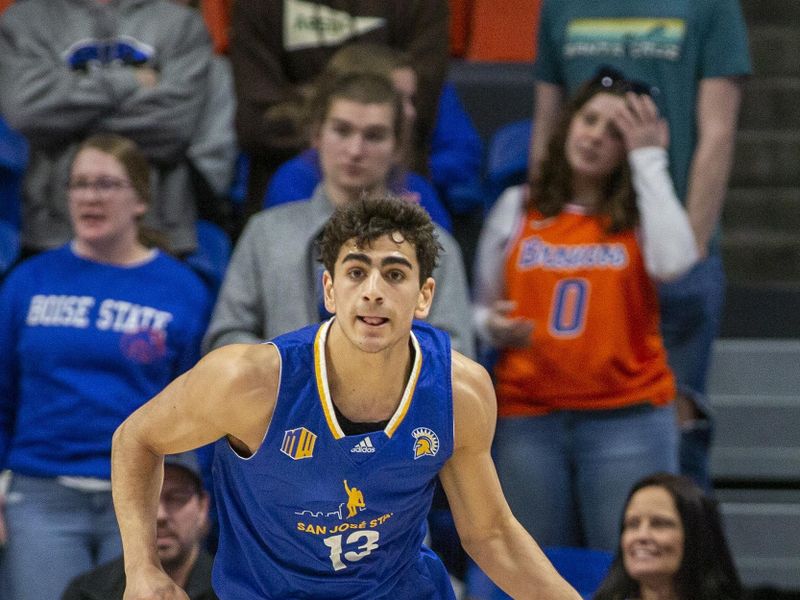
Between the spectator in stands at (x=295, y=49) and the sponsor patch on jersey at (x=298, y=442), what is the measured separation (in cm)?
206

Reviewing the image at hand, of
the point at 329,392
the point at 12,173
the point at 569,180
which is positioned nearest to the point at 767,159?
the point at 569,180

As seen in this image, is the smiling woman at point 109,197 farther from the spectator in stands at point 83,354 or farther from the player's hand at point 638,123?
the player's hand at point 638,123

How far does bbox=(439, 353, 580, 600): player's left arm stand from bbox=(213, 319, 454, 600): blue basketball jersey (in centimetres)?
5

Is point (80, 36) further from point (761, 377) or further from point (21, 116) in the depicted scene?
point (761, 377)

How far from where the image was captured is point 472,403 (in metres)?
3.12

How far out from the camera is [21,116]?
488 cm

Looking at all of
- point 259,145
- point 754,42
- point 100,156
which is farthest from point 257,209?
point 754,42

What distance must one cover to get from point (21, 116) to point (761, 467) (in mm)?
2964

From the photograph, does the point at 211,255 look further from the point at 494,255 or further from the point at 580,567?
the point at 580,567

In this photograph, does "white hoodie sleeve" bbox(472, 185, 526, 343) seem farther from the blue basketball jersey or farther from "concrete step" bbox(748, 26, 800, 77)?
"concrete step" bbox(748, 26, 800, 77)

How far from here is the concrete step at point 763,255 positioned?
239 inches

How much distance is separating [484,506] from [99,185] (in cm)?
189

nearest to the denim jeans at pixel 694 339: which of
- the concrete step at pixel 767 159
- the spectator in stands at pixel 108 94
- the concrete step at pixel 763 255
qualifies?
the concrete step at pixel 763 255

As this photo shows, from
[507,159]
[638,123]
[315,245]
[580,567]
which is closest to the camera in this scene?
[580,567]
